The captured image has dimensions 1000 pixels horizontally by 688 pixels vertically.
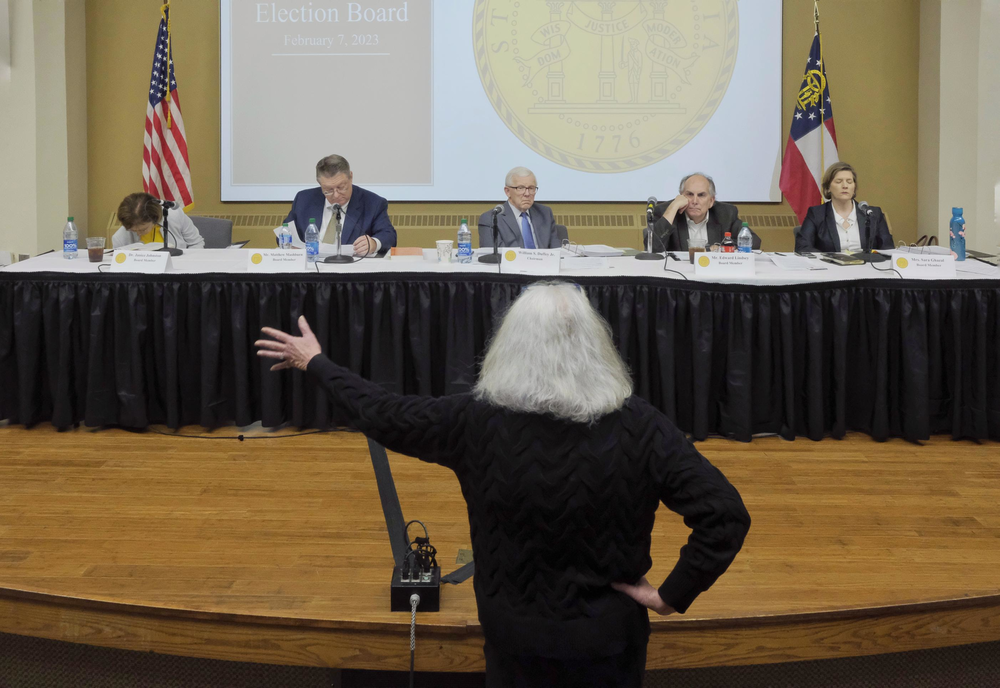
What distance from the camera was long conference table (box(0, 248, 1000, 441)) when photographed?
3.27 m

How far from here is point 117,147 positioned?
6.29 m

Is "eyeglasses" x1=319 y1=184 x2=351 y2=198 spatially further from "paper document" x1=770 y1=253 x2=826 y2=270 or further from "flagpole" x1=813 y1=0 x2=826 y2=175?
"flagpole" x1=813 y1=0 x2=826 y2=175

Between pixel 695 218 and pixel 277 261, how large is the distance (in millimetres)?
1948

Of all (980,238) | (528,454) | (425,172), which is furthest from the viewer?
(425,172)

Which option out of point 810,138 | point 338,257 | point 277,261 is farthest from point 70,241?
point 810,138

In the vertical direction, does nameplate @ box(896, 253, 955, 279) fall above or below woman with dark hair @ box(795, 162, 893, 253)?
below

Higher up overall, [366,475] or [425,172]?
[425,172]

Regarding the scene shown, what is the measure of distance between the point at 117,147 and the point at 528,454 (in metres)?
5.91

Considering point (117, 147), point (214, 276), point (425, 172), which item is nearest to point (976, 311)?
point (214, 276)

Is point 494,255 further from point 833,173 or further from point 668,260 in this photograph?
point 833,173

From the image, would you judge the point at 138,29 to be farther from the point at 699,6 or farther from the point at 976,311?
the point at 976,311

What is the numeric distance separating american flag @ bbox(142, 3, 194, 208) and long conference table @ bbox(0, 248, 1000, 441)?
246 cm

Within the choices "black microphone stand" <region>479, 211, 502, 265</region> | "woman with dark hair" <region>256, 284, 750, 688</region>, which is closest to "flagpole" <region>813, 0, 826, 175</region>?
"black microphone stand" <region>479, 211, 502, 265</region>

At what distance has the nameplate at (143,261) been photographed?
3357 millimetres
